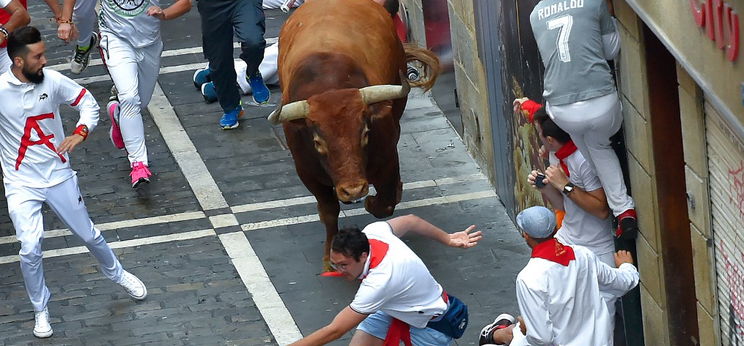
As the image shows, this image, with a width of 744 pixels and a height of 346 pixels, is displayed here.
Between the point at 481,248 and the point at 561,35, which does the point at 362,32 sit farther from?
the point at 561,35

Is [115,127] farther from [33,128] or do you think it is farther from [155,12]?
[33,128]

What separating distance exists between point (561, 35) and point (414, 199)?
14.6 ft

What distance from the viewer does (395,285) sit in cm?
923

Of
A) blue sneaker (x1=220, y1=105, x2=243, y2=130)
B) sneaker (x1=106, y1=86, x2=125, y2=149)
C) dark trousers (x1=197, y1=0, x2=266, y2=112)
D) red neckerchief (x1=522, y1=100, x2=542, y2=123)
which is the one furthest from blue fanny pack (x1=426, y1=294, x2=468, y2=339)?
blue sneaker (x1=220, y1=105, x2=243, y2=130)

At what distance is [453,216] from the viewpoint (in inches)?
523

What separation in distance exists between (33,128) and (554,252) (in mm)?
4434

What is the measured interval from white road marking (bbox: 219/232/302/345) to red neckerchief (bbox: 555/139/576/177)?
253cm

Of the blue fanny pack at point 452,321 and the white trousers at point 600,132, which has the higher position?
the white trousers at point 600,132

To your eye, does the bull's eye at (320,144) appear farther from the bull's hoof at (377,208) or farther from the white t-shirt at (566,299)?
the white t-shirt at (566,299)

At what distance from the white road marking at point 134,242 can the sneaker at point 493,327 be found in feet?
12.0

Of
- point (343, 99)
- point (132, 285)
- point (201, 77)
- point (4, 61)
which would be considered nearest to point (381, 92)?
point (343, 99)

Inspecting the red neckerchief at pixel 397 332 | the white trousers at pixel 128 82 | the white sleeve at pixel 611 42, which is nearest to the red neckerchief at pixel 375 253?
the red neckerchief at pixel 397 332

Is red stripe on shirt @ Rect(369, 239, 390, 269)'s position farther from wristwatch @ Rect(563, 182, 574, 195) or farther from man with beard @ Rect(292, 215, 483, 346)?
wristwatch @ Rect(563, 182, 574, 195)

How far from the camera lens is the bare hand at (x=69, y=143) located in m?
11.1
